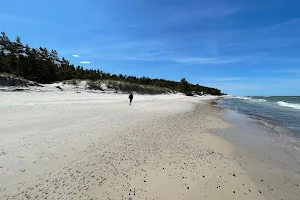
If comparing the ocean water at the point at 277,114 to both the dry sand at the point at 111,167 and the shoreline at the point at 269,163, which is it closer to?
the shoreline at the point at 269,163

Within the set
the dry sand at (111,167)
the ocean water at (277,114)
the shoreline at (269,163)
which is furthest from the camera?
the ocean water at (277,114)

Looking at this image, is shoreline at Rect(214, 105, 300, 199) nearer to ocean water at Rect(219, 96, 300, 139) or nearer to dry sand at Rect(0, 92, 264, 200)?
dry sand at Rect(0, 92, 264, 200)

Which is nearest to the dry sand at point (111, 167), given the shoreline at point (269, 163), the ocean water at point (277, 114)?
the shoreline at point (269, 163)

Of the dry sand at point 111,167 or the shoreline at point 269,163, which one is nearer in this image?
the dry sand at point 111,167

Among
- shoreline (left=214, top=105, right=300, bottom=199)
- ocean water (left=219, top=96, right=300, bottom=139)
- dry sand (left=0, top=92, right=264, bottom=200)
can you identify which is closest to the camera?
dry sand (left=0, top=92, right=264, bottom=200)

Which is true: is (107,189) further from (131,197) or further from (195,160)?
(195,160)

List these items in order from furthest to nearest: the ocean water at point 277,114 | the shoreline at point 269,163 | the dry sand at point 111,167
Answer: the ocean water at point 277,114
the shoreline at point 269,163
the dry sand at point 111,167

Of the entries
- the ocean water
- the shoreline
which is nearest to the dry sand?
the shoreline

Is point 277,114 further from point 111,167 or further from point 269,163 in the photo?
point 111,167

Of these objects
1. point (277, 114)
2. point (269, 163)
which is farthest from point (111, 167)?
point (277, 114)

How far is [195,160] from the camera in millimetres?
8141

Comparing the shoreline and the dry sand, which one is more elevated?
the dry sand

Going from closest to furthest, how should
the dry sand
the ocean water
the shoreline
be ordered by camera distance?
the dry sand, the shoreline, the ocean water

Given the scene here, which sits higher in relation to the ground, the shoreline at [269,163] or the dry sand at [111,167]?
the dry sand at [111,167]
